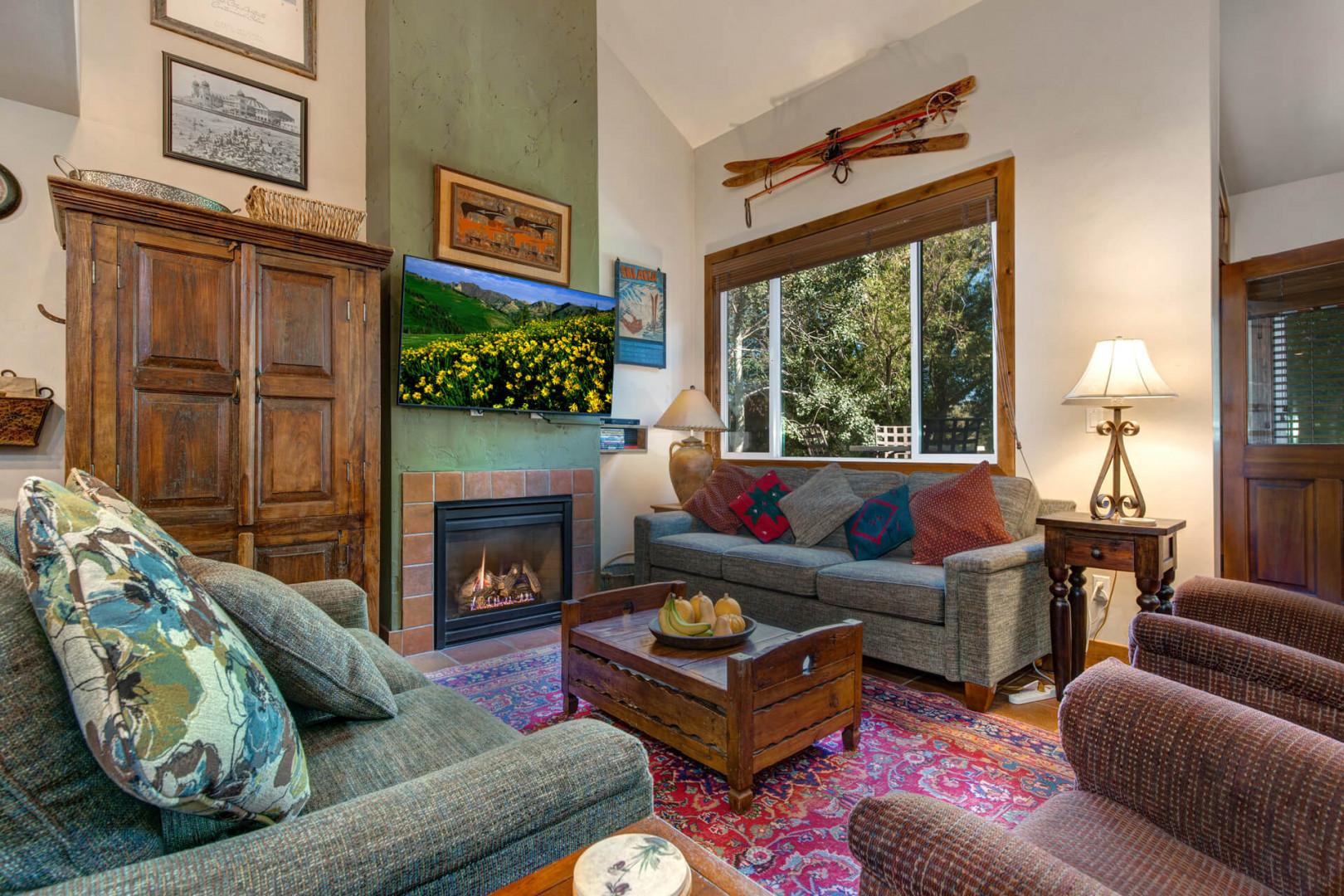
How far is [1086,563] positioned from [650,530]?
2200 millimetres

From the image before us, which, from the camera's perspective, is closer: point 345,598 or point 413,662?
point 345,598

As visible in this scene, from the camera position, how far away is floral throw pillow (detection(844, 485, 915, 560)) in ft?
10.3

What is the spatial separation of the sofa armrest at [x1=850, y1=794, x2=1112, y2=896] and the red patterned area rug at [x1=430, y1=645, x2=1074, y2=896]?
27.4 inches

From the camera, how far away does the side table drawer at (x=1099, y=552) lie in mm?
2326

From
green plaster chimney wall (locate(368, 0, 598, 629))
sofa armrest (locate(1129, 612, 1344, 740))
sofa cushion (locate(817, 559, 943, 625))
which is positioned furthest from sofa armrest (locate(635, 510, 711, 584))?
sofa armrest (locate(1129, 612, 1344, 740))

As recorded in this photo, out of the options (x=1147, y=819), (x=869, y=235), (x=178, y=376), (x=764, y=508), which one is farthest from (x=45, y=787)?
(x=869, y=235)

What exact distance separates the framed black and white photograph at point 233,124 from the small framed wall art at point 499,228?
0.69 m

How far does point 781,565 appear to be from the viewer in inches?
122

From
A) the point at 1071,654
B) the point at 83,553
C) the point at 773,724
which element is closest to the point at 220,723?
the point at 83,553

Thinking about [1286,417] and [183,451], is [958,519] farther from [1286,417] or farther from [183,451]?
[183,451]

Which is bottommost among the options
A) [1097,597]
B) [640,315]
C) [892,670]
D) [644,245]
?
[892,670]

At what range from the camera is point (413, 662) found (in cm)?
308

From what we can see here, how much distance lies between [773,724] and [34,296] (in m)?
3.23

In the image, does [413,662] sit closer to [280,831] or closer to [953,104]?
[280,831]
